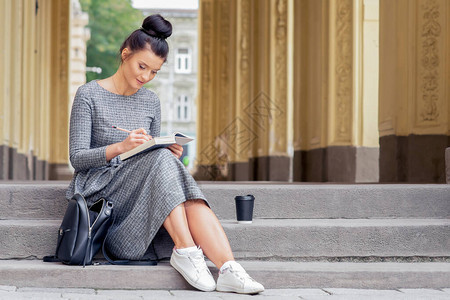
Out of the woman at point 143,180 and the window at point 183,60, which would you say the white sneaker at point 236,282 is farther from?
the window at point 183,60

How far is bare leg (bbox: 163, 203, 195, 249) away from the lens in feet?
11.2

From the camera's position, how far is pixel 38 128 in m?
13.2

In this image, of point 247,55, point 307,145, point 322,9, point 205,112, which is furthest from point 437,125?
point 205,112

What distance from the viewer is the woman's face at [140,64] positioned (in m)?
3.71

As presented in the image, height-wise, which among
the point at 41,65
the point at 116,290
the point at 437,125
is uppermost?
the point at 41,65

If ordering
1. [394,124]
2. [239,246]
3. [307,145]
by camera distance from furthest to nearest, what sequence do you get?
1. [307,145]
2. [394,124]
3. [239,246]

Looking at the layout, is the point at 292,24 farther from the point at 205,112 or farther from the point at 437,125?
the point at 205,112

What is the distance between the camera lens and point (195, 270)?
335 cm

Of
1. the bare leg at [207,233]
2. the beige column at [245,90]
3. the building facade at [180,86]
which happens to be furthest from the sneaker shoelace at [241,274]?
the building facade at [180,86]

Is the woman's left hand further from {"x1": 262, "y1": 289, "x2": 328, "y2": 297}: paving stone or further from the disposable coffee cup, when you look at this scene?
{"x1": 262, "y1": 289, "x2": 328, "y2": 297}: paving stone

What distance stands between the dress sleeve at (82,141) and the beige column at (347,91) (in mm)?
4378

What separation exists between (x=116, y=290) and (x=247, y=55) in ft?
33.8

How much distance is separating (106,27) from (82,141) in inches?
946

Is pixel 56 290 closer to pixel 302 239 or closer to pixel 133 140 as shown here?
pixel 133 140
